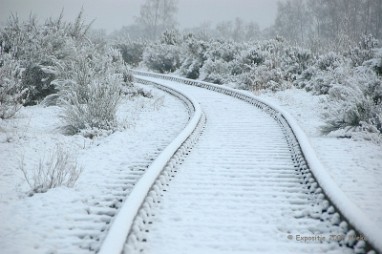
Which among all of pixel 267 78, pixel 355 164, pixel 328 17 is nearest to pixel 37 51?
pixel 355 164

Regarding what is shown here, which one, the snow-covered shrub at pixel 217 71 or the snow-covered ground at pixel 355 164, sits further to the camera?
the snow-covered shrub at pixel 217 71

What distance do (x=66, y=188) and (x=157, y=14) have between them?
6443cm

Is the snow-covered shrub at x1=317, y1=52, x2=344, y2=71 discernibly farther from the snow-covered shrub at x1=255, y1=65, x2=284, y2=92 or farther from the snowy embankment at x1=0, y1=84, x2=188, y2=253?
the snowy embankment at x1=0, y1=84, x2=188, y2=253

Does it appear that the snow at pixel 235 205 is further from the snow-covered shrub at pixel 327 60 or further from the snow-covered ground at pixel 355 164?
the snow-covered shrub at pixel 327 60

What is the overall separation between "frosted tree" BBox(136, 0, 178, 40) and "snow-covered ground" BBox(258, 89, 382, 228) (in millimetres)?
58518

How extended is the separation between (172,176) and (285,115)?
486 centimetres

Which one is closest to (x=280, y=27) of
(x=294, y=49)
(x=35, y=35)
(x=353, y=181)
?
(x=294, y=49)

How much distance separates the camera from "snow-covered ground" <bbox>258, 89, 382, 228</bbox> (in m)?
4.58

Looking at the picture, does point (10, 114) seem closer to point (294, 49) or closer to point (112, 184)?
point (112, 184)

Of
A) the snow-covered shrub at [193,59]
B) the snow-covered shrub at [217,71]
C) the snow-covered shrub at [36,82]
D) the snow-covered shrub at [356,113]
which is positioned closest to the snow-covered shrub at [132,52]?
the snow-covered shrub at [193,59]

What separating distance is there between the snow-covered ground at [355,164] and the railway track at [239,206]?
453 millimetres

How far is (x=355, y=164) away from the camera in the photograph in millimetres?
6094

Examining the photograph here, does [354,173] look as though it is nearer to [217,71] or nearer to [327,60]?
[327,60]

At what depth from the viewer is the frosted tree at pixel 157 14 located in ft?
212
